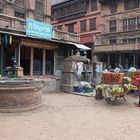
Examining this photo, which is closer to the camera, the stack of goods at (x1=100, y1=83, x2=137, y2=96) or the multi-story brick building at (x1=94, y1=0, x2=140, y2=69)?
the stack of goods at (x1=100, y1=83, x2=137, y2=96)

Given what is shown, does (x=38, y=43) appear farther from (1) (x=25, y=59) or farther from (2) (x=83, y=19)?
(2) (x=83, y=19)

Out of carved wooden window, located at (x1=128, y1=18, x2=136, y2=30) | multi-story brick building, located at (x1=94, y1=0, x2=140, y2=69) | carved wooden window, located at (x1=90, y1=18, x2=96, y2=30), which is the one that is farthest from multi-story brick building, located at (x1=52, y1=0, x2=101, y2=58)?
carved wooden window, located at (x1=128, y1=18, x2=136, y2=30)

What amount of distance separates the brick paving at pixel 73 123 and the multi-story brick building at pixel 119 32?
70.8ft

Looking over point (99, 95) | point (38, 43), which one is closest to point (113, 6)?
point (38, 43)

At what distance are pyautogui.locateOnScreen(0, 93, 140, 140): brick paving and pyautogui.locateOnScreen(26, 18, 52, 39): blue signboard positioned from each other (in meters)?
5.78

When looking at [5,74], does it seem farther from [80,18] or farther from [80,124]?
[80,18]

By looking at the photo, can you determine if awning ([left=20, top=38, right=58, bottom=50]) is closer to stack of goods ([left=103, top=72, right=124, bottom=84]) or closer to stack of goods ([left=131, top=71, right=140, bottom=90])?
stack of goods ([left=103, top=72, right=124, bottom=84])

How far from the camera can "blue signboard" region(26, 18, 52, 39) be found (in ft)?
48.0

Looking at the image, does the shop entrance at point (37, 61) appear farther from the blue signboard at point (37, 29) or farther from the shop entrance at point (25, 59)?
the blue signboard at point (37, 29)

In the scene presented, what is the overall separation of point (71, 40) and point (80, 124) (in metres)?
12.1

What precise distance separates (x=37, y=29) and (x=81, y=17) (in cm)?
2694

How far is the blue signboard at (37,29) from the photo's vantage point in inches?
576

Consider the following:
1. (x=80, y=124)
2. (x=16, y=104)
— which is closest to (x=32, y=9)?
(x=16, y=104)

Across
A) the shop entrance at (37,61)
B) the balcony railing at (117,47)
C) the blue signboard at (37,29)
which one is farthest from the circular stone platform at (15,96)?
the balcony railing at (117,47)
